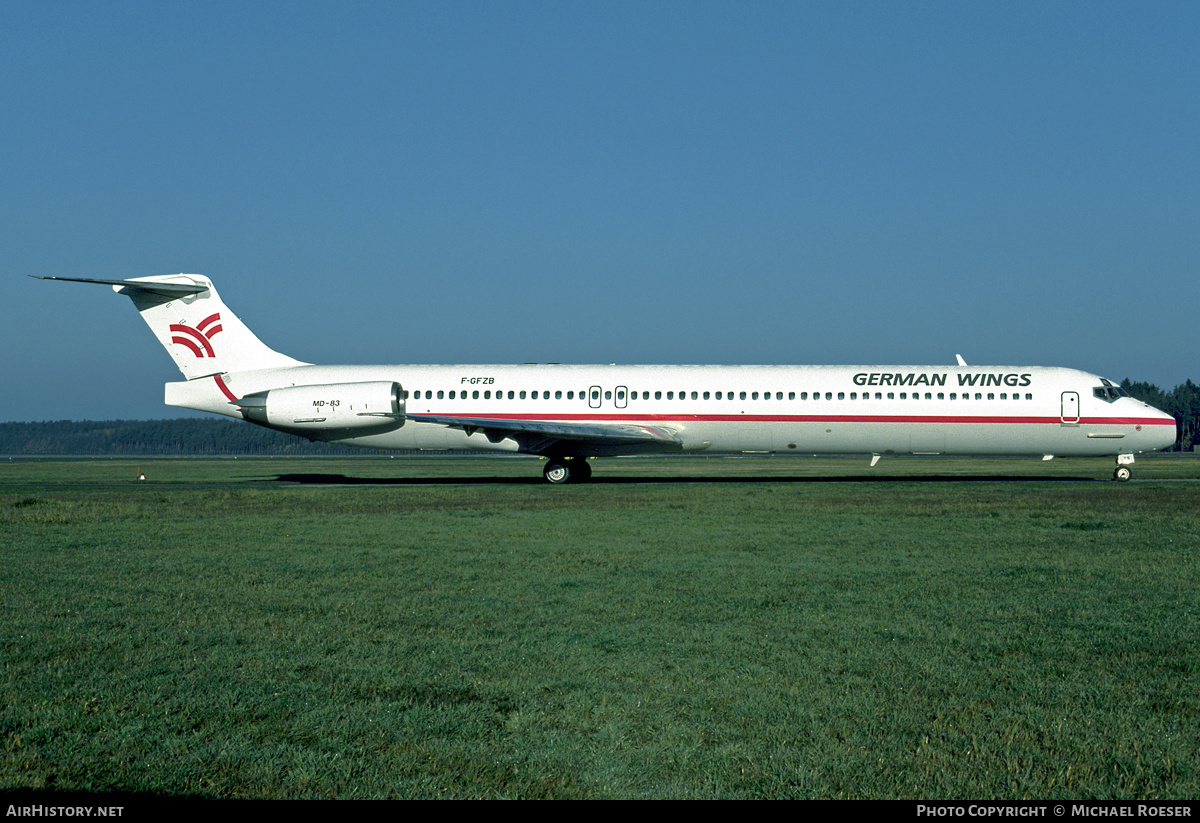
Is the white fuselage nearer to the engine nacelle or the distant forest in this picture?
the engine nacelle

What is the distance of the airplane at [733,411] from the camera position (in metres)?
30.3

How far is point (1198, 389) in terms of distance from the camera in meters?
155

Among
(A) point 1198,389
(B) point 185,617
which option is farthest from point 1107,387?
(A) point 1198,389

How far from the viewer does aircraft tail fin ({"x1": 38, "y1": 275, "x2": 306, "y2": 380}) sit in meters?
31.8

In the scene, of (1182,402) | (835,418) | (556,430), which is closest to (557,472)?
(556,430)

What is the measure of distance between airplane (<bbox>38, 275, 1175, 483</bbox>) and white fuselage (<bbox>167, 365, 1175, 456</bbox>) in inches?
1.4

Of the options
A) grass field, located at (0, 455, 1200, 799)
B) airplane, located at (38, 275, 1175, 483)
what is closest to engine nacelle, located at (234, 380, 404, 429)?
airplane, located at (38, 275, 1175, 483)

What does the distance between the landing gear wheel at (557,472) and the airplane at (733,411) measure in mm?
45

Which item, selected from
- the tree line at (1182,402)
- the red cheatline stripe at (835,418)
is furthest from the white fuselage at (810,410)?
the tree line at (1182,402)

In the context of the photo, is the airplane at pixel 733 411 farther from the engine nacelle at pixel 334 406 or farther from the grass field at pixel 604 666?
the grass field at pixel 604 666

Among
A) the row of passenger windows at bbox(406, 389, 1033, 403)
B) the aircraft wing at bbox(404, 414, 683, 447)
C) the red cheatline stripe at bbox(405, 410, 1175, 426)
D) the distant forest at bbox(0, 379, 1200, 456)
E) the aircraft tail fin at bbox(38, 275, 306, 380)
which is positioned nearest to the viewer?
the aircraft wing at bbox(404, 414, 683, 447)

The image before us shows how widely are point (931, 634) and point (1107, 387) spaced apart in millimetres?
26947

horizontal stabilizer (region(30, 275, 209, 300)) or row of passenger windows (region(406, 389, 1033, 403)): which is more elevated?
horizontal stabilizer (region(30, 275, 209, 300))

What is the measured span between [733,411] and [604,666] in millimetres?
24132
